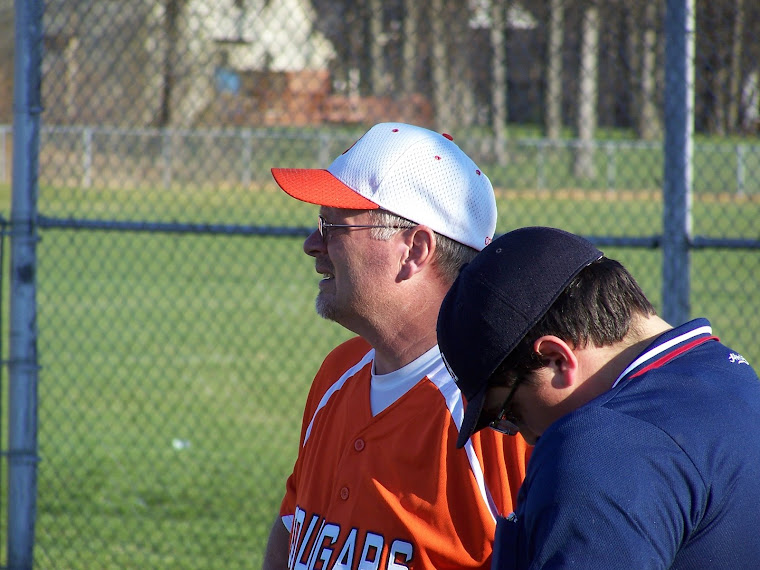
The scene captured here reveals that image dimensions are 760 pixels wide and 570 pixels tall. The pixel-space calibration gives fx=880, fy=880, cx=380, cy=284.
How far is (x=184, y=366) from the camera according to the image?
798 centimetres

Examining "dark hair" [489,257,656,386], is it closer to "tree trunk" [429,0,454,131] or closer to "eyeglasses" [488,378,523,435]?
"eyeglasses" [488,378,523,435]

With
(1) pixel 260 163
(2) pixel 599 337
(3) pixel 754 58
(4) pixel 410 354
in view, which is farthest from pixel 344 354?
(1) pixel 260 163

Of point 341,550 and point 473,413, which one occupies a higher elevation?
point 473,413

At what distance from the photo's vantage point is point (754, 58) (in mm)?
5152

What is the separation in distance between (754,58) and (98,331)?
6.70m

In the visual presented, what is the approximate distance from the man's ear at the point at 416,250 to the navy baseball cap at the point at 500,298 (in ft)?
2.08

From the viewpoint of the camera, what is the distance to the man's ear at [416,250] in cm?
211

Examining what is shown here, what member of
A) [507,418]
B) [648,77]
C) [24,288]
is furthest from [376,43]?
[507,418]

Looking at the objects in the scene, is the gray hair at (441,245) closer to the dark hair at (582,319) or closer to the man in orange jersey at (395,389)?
the man in orange jersey at (395,389)

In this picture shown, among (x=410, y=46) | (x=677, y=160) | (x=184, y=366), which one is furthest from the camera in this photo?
(x=184, y=366)

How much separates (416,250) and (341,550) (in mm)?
715

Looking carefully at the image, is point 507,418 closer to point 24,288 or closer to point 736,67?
point 24,288

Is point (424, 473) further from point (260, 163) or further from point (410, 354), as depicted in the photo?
point (260, 163)

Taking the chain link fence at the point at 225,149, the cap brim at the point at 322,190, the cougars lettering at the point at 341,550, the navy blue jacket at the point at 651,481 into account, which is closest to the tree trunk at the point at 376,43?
the chain link fence at the point at 225,149
